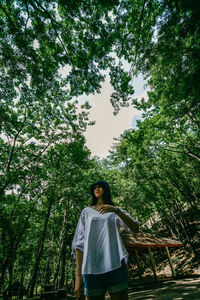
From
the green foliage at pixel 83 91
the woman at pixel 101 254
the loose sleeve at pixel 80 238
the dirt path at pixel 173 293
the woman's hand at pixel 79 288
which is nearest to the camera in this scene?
the woman at pixel 101 254

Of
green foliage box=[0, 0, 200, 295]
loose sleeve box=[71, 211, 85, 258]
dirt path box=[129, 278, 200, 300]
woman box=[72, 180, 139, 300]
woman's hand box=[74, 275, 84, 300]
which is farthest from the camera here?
dirt path box=[129, 278, 200, 300]

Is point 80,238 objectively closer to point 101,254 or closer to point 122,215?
point 101,254

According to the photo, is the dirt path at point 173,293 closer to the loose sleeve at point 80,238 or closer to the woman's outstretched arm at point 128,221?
the woman's outstretched arm at point 128,221

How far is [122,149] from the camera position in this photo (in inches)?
858

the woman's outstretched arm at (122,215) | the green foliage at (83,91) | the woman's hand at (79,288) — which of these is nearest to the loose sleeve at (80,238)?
the woman's hand at (79,288)

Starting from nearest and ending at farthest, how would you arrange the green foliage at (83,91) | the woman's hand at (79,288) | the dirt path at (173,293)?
the woman's hand at (79,288)
the green foliage at (83,91)
the dirt path at (173,293)

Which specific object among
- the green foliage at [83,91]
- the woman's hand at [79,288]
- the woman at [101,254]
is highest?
the green foliage at [83,91]

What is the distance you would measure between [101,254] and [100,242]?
108mm

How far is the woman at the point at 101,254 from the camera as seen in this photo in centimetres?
138

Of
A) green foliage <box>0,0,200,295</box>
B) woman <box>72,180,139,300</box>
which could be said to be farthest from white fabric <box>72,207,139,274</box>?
green foliage <box>0,0,200,295</box>

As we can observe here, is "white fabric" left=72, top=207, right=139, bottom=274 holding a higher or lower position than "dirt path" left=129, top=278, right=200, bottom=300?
higher

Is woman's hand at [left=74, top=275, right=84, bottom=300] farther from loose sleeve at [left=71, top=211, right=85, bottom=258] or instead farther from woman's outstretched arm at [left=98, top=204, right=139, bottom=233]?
woman's outstretched arm at [left=98, top=204, right=139, bottom=233]

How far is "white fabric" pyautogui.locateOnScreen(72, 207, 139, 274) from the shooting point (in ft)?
4.71

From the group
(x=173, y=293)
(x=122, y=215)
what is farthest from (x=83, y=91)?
(x=173, y=293)
